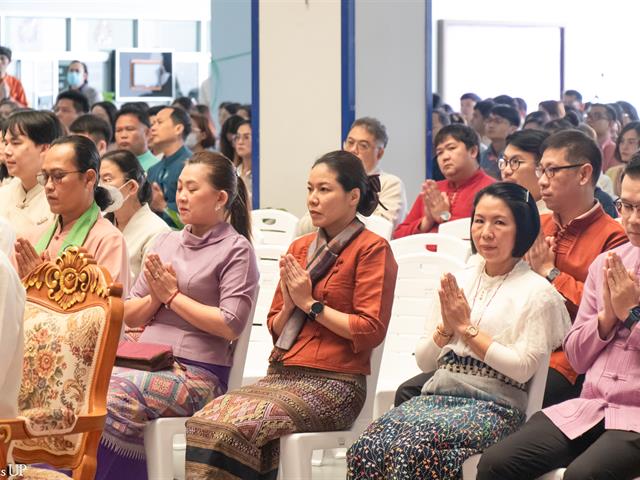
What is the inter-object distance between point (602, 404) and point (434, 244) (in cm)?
153

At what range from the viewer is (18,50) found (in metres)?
15.8

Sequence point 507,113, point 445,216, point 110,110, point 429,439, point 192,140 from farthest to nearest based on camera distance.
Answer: point 110,110, point 192,140, point 507,113, point 445,216, point 429,439

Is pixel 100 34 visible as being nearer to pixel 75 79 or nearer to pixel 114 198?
pixel 75 79

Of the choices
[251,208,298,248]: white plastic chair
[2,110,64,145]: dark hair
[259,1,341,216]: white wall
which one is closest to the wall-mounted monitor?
[259,1,341,216]: white wall

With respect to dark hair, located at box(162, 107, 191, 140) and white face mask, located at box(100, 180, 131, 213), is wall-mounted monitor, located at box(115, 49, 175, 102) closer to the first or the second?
dark hair, located at box(162, 107, 191, 140)

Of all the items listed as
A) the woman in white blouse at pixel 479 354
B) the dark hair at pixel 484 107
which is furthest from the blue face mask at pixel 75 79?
the woman in white blouse at pixel 479 354

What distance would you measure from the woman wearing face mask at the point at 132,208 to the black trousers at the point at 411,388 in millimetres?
1332

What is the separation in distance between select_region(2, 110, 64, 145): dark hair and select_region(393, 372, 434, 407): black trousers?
2.13 metres

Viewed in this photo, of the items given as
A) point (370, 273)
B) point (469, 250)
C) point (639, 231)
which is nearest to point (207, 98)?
point (469, 250)

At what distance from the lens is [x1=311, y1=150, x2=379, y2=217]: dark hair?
4.05 m

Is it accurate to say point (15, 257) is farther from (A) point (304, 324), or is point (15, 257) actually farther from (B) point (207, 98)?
(B) point (207, 98)

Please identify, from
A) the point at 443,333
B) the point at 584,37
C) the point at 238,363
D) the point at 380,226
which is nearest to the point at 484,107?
the point at 380,226

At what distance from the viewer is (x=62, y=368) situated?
3.27m

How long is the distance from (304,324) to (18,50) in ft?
41.5
